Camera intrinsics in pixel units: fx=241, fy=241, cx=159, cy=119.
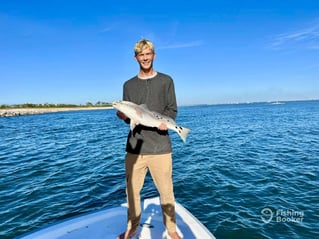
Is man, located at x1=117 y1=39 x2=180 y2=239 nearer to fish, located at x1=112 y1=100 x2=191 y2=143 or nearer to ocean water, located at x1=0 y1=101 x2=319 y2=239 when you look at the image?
fish, located at x1=112 y1=100 x2=191 y2=143

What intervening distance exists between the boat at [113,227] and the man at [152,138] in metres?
0.50

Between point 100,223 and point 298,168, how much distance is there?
10.3 m

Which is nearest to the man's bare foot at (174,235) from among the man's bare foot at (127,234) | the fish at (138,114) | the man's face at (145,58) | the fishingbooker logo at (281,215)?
the man's bare foot at (127,234)

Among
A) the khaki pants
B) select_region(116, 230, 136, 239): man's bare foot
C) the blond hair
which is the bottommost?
select_region(116, 230, 136, 239): man's bare foot

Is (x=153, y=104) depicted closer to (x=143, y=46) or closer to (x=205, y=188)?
(x=143, y=46)

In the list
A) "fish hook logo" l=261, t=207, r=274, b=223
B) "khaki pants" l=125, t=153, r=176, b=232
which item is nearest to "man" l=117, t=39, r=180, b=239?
"khaki pants" l=125, t=153, r=176, b=232

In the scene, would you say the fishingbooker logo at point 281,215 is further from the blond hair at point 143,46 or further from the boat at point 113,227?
the blond hair at point 143,46

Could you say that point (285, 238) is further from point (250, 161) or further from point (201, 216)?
point (250, 161)

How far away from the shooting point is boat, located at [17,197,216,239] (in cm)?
440

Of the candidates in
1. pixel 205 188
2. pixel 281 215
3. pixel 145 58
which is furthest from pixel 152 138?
pixel 205 188

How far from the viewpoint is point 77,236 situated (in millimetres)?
4449

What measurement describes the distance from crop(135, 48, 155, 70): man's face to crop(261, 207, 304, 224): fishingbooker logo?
5634 millimetres

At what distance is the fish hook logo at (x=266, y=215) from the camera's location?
680 centimetres

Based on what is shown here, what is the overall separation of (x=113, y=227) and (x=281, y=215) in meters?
5.05
